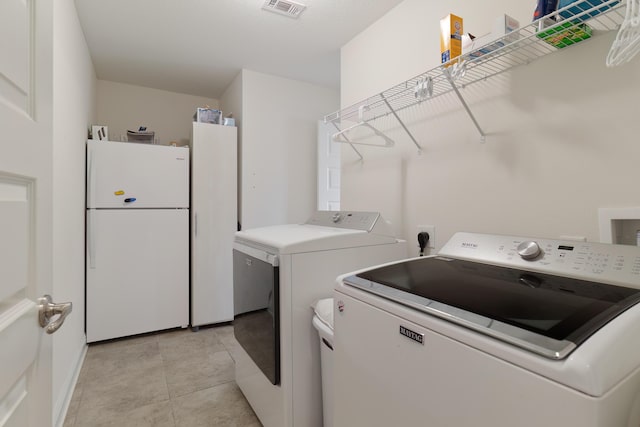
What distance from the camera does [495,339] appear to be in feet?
2.03

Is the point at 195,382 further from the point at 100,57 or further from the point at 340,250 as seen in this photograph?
the point at 100,57

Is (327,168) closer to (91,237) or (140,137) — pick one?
(140,137)

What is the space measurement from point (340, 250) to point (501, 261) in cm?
69

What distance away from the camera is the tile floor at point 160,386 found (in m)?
1.72

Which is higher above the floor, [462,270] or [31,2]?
[31,2]

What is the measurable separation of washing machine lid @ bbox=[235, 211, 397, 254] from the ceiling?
140 cm

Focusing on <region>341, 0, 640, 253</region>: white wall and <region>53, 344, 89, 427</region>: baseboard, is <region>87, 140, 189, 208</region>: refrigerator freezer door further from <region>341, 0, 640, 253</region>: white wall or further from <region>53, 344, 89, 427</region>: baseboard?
<region>341, 0, 640, 253</region>: white wall

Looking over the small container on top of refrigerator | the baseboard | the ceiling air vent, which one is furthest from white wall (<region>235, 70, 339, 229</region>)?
the baseboard

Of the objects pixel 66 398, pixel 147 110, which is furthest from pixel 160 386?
pixel 147 110

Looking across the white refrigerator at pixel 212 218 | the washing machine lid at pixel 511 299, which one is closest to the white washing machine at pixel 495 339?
the washing machine lid at pixel 511 299

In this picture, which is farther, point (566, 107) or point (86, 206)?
point (86, 206)

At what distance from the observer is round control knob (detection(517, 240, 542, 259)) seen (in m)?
0.98

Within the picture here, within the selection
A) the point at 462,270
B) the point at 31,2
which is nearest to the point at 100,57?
the point at 31,2

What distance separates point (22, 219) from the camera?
→ 2.09ft
